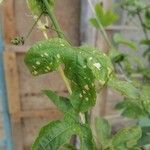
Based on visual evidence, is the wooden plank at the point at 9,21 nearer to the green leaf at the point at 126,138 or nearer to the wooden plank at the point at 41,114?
the wooden plank at the point at 41,114

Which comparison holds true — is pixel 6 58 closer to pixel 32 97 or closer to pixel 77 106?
pixel 32 97

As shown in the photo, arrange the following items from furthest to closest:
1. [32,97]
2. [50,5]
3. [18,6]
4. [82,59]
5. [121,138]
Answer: [32,97]
[18,6]
[121,138]
[50,5]
[82,59]

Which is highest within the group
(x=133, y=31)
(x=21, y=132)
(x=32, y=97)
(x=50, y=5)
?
(x=133, y=31)

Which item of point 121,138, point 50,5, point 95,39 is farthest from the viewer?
point 95,39

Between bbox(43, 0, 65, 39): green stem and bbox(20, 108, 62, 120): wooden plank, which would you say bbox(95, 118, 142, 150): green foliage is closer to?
bbox(43, 0, 65, 39): green stem

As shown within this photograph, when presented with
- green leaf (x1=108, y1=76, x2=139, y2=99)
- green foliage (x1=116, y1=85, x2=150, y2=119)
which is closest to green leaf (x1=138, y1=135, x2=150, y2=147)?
green foliage (x1=116, y1=85, x2=150, y2=119)

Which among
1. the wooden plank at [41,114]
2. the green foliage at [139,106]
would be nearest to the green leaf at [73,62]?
the green foliage at [139,106]

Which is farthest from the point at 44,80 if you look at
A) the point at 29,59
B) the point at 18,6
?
the point at 29,59
